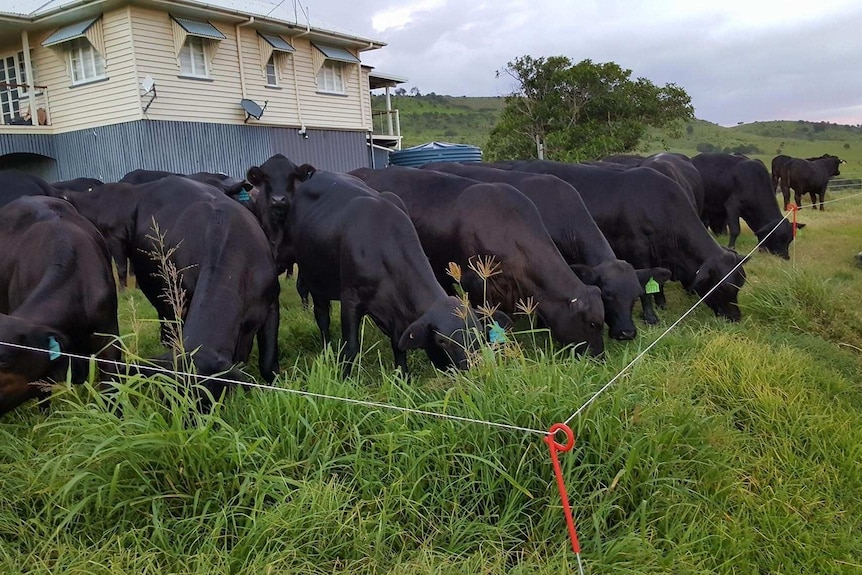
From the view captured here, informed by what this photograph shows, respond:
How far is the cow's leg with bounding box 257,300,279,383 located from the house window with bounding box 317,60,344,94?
53.7 feet

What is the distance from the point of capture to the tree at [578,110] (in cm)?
2341

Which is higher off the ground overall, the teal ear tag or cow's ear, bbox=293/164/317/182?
cow's ear, bbox=293/164/317/182

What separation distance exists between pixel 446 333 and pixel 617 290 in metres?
2.06

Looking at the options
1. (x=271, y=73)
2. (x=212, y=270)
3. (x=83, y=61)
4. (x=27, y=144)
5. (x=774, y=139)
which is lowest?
(x=212, y=270)

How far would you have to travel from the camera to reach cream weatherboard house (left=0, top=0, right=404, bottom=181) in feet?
51.0

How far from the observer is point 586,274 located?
593 centimetres

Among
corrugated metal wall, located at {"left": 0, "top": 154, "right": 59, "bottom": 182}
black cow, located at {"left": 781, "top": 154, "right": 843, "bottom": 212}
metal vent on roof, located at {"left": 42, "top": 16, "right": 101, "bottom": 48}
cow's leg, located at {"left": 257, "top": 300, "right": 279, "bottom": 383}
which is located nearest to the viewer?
cow's leg, located at {"left": 257, "top": 300, "right": 279, "bottom": 383}

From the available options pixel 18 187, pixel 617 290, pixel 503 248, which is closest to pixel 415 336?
pixel 503 248

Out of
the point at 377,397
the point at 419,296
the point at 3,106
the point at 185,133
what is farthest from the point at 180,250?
the point at 3,106

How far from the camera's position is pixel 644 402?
3.63 metres

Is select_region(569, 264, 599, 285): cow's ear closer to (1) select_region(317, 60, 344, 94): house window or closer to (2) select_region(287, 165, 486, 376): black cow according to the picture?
(2) select_region(287, 165, 486, 376): black cow

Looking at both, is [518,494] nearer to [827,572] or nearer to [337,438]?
[337,438]

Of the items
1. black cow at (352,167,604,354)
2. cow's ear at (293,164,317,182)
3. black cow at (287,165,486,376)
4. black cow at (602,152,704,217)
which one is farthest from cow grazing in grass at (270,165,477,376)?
black cow at (602,152,704,217)

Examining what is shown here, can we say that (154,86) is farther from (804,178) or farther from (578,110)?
(804,178)
